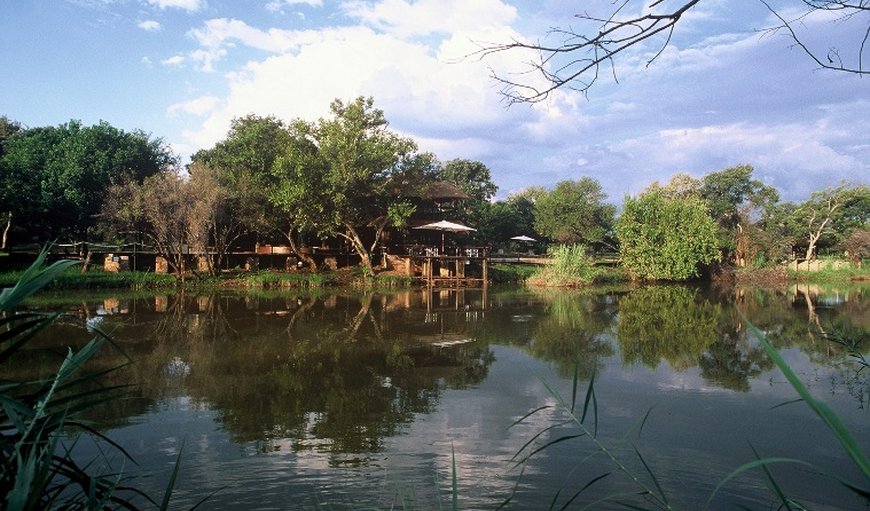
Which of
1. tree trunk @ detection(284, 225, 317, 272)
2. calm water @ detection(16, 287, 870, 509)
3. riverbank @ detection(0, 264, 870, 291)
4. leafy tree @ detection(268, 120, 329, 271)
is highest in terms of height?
leafy tree @ detection(268, 120, 329, 271)

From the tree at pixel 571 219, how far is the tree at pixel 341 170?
1357 cm

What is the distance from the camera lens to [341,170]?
22.8m

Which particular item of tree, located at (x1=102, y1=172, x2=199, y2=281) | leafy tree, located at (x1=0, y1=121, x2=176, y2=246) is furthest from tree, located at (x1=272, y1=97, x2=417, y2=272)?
leafy tree, located at (x1=0, y1=121, x2=176, y2=246)

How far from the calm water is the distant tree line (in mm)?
8882

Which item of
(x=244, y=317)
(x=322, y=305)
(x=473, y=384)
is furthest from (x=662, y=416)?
(x=322, y=305)

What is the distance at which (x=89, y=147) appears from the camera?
2527 cm

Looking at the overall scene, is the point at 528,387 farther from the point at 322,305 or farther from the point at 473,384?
the point at 322,305

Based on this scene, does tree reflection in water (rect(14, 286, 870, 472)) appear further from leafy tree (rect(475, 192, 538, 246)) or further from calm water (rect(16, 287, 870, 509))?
leafy tree (rect(475, 192, 538, 246))

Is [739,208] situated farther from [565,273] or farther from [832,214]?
[565,273]

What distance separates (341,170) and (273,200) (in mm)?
2867

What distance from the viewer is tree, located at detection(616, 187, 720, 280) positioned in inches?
1073

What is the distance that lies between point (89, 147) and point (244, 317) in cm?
1660

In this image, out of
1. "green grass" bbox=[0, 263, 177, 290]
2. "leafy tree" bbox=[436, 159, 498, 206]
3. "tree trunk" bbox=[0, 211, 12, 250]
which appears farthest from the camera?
"leafy tree" bbox=[436, 159, 498, 206]

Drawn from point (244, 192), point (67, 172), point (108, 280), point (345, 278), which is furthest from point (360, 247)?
point (67, 172)
